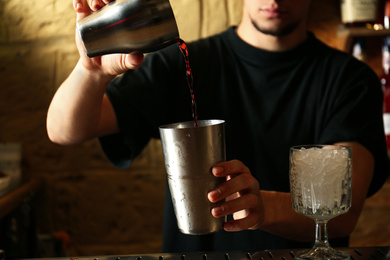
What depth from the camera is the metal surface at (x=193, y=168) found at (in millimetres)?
700

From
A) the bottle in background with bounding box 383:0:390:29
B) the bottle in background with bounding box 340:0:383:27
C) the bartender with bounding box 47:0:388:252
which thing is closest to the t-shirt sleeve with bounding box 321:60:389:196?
the bartender with bounding box 47:0:388:252

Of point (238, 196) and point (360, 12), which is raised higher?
point (360, 12)

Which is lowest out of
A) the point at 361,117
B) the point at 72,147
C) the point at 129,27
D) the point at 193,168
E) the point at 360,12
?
the point at 72,147

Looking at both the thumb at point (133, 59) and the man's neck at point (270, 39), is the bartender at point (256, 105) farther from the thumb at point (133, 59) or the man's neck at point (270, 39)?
the thumb at point (133, 59)

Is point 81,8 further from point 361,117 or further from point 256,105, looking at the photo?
point 361,117

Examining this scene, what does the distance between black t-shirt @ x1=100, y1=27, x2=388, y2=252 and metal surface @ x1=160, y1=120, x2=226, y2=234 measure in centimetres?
60

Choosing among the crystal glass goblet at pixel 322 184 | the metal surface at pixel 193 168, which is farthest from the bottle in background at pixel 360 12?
the metal surface at pixel 193 168

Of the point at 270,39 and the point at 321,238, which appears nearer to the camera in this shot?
the point at 321,238

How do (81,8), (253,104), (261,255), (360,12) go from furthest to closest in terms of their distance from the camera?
(360,12), (253,104), (81,8), (261,255)

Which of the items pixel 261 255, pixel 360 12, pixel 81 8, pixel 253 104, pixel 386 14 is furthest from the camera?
pixel 386 14

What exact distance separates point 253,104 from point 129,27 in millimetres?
742

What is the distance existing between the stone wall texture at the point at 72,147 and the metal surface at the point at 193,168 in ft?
3.94

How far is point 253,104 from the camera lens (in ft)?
4.64

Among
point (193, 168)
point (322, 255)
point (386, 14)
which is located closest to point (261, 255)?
point (322, 255)
